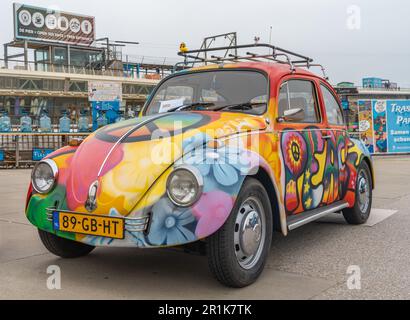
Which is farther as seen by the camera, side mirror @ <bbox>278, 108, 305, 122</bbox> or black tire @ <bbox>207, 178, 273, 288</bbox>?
side mirror @ <bbox>278, 108, 305, 122</bbox>

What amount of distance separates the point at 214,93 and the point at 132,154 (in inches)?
55.7

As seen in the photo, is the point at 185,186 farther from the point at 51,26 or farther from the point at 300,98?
the point at 51,26

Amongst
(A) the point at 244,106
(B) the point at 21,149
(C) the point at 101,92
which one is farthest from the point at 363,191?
(C) the point at 101,92

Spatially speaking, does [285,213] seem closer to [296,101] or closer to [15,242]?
[296,101]

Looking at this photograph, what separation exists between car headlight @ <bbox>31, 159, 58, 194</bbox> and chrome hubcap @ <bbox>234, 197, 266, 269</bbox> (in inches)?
60.1

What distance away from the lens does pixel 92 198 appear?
355 cm

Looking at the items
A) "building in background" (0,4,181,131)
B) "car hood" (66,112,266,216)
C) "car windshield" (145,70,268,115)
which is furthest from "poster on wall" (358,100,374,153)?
"building in background" (0,4,181,131)

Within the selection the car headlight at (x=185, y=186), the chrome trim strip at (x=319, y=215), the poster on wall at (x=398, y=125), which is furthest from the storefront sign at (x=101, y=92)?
the car headlight at (x=185, y=186)

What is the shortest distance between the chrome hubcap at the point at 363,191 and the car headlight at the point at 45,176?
3674 mm

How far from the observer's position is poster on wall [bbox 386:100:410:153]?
19.0m

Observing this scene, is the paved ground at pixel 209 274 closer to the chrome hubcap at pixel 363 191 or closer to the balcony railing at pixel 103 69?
the chrome hubcap at pixel 363 191

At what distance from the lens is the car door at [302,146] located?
437 cm

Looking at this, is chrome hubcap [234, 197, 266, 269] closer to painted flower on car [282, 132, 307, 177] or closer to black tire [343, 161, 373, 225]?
painted flower on car [282, 132, 307, 177]
